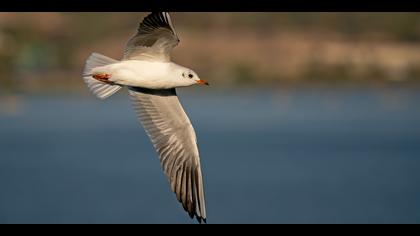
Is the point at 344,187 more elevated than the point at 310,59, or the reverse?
the point at 310,59

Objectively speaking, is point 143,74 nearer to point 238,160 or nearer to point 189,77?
point 189,77

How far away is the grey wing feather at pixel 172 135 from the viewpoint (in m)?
6.48

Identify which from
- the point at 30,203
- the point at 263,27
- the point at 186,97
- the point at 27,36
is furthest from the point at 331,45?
the point at 30,203

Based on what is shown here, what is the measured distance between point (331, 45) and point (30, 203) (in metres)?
24.3

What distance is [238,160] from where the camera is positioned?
83.3 feet

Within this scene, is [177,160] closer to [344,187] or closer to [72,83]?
[344,187]

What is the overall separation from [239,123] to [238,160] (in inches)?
453

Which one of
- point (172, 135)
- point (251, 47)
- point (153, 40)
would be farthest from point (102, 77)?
point (251, 47)

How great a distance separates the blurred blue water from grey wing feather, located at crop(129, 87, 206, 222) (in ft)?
27.3

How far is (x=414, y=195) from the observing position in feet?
65.0

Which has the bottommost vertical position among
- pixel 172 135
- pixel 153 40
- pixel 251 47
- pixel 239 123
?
pixel 172 135

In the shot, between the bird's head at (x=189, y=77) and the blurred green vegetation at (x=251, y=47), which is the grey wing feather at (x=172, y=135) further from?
the blurred green vegetation at (x=251, y=47)

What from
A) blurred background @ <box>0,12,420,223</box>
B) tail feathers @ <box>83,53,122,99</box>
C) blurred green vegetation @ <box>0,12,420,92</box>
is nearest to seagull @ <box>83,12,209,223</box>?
tail feathers @ <box>83,53,122,99</box>

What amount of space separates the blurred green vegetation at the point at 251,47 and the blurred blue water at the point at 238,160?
4.96 ft
